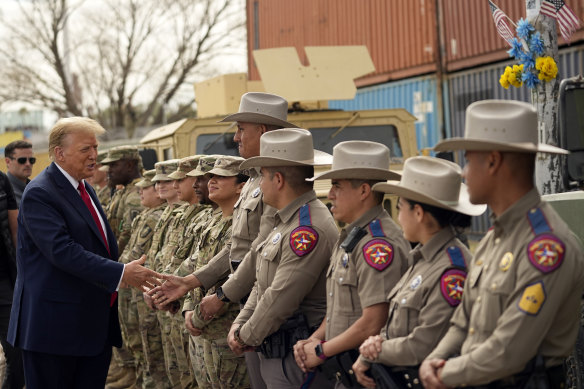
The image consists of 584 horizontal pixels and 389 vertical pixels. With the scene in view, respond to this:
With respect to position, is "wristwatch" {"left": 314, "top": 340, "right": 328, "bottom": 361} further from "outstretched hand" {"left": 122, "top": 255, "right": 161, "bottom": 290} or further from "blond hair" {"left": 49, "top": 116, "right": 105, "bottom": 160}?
"blond hair" {"left": 49, "top": 116, "right": 105, "bottom": 160}

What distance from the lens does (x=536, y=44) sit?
6949mm

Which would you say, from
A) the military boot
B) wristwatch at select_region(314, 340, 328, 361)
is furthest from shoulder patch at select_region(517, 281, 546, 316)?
the military boot

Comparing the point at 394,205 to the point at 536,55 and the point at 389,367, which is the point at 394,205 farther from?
the point at 389,367

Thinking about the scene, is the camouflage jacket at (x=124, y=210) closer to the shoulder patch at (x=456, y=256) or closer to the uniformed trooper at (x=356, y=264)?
the uniformed trooper at (x=356, y=264)

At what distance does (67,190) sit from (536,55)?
13.6 feet

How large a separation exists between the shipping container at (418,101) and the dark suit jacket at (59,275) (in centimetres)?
1078

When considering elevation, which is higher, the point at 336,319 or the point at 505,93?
the point at 505,93

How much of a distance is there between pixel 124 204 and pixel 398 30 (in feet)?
29.2

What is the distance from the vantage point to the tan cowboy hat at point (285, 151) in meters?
4.27

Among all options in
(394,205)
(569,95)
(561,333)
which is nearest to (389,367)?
(561,333)

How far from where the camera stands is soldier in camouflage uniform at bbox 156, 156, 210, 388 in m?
6.11

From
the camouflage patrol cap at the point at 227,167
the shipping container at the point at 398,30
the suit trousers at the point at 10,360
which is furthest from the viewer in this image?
the shipping container at the point at 398,30

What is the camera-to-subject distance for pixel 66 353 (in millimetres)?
4496

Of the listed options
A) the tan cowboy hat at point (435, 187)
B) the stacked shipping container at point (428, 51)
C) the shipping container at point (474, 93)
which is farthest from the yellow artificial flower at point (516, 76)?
the shipping container at point (474, 93)
